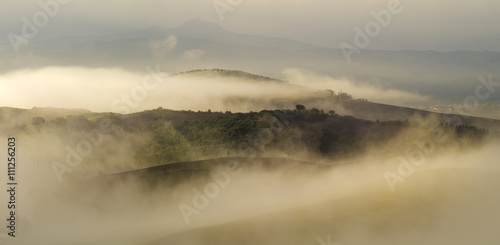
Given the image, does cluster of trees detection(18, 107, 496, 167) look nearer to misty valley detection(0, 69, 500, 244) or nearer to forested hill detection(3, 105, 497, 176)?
forested hill detection(3, 105, 497, 176)

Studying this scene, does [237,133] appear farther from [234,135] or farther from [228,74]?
[228,74]

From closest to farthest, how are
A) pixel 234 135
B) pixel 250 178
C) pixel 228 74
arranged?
pixel 250 178 → pixel 234 135 → pixel 228 74

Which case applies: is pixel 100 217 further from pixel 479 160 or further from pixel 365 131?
pixel 479 160

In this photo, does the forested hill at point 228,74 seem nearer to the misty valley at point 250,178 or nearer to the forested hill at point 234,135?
the misty valley at point 250,178

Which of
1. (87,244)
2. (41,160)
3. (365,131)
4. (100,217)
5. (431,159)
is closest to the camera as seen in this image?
(87,244)

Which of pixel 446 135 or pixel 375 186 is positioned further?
pixel 446 135

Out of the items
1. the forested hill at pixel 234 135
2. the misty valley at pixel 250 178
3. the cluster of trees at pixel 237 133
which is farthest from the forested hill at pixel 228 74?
the forested hill at pixel 234 135

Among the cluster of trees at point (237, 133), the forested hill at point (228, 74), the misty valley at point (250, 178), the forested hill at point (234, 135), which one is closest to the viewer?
the misty valley at point (250, 178)

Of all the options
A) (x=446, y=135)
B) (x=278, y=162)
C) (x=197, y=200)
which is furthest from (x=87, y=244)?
(x=446, y=135)

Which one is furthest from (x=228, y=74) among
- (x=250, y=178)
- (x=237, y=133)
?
(x=250, y=178)

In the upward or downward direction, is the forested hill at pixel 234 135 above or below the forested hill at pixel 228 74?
below

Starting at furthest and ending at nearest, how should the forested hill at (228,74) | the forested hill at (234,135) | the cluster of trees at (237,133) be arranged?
1. the forested hill at (228,74)
2. the cluster of trees at (237,133)
3. the forested hill at (234,135)
